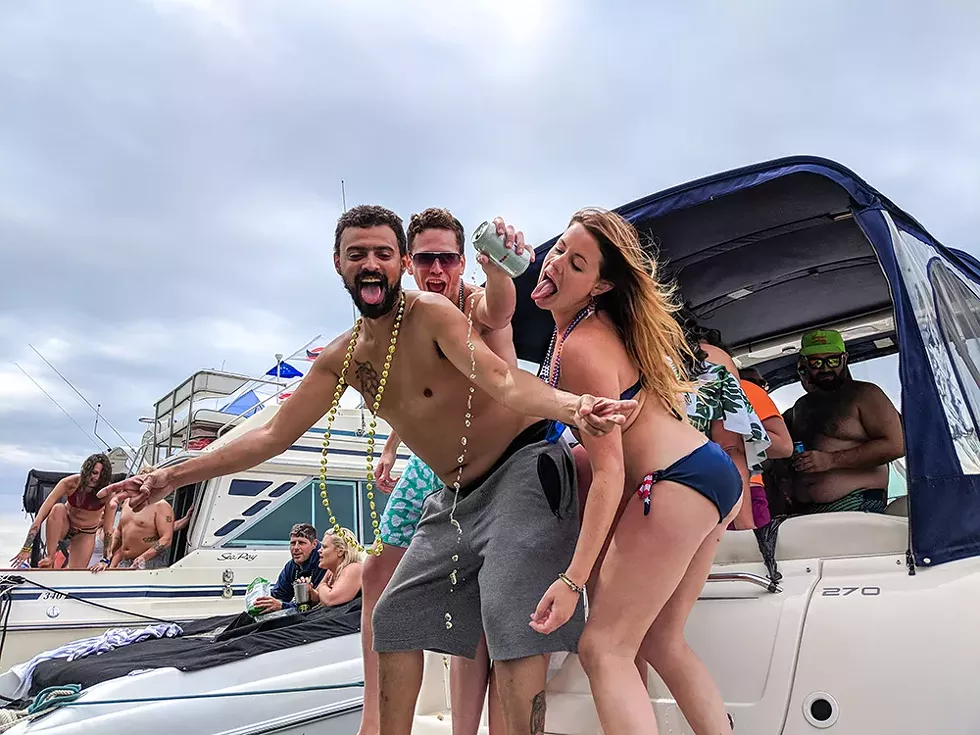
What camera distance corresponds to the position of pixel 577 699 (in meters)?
2.52

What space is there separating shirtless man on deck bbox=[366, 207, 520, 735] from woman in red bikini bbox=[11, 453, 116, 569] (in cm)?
691

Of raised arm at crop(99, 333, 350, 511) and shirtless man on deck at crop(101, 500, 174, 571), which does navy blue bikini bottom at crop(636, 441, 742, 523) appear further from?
shirtless man on deck at crop(101, 500, 174, 571)

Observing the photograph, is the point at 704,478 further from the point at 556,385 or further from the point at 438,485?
the point at 438,485

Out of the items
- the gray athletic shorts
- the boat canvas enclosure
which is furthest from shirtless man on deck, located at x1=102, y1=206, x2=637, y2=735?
the boat canvas enclosure

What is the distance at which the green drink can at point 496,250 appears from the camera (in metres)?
2.23

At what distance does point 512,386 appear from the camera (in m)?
2.29

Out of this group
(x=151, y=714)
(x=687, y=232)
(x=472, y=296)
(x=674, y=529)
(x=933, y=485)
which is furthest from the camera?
(x=151, y=714)

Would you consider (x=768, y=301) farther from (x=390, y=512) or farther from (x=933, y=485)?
(x=390, y=512)

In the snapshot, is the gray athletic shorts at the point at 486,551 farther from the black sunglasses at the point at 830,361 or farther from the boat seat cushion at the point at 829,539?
the black sunglasses at the point at 830,361

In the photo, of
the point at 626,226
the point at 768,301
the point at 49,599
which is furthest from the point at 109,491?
the point at 49,599

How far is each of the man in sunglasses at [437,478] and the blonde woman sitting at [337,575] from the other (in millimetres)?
2964

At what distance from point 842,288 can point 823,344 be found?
0.37 meters

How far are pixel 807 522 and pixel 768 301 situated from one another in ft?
7.04

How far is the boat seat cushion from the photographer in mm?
2449
